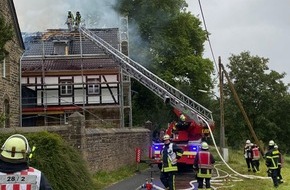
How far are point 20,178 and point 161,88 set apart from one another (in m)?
20.1

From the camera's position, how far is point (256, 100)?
39.4 m

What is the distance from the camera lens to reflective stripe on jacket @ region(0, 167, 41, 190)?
13.9ft

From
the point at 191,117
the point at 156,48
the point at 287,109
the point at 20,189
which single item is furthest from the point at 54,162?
the point at 287,109

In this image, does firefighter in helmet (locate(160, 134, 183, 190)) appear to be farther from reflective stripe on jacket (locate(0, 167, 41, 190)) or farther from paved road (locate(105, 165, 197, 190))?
reflective stripe on jacket (locate(0, 167, 41, 190))

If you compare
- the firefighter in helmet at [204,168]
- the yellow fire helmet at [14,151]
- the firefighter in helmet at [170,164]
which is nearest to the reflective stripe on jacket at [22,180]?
the yellow fire helmet at [14,151]

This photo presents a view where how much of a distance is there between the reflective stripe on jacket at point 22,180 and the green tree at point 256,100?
34361 millimetres

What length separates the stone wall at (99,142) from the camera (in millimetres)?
14336

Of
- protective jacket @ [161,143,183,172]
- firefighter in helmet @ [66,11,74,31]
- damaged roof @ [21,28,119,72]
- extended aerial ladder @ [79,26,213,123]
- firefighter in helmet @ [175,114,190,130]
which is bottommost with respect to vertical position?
protective jacket @ [161,143,183,172]

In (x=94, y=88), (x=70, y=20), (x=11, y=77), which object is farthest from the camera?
(x=94, y=88)

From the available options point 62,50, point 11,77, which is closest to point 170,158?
point 11,77

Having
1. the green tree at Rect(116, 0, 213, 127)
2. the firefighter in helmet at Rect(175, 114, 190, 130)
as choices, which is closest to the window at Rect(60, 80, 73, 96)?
the green tree at Rect(116, 0, 213, 127)

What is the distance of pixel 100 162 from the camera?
1673 cm

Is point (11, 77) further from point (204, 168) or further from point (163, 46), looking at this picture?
point (163, 46)

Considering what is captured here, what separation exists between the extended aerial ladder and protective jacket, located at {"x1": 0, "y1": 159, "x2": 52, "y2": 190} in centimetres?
1633
